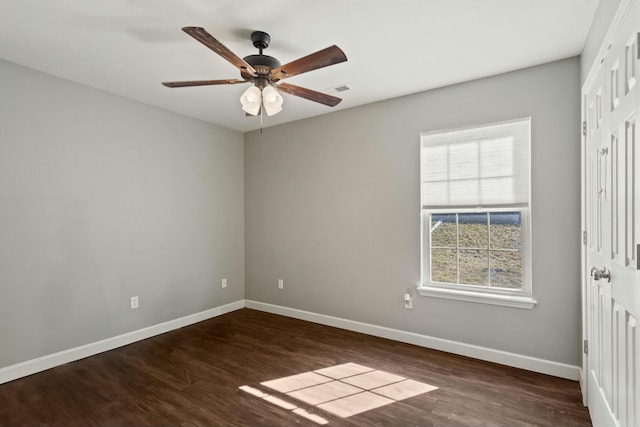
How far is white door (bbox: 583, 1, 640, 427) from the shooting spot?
1.34 m

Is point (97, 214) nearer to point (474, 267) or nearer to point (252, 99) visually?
point (252, 99)

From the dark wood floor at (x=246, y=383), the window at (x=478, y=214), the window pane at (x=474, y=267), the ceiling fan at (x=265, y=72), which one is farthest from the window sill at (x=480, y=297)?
the ceiling fan at (x=265, y=72)

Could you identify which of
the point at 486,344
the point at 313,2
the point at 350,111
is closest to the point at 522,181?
the point at 486,344

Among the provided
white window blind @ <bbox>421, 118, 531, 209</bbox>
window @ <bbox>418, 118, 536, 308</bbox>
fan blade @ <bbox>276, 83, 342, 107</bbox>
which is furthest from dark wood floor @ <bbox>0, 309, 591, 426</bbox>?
fan blade @ <bbox>276, 83, 342, 107</bbox>

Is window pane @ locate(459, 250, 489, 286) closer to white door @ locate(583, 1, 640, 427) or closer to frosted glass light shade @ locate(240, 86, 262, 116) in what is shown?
white door @ locate(583, 1, 640, 427)

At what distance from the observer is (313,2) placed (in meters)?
2.02

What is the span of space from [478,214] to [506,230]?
0.92 feet

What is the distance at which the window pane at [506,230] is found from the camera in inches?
117

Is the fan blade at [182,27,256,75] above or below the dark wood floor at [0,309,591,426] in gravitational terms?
above

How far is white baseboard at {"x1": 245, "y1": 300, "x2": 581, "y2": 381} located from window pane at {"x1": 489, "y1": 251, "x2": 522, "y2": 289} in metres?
0.61

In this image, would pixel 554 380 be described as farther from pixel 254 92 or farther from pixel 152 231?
pixel 152 231

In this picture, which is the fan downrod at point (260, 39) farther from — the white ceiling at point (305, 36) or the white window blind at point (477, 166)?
the white window blind at point (477, 166)

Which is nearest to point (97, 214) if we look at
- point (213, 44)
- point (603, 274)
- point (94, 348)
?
point (94, 348)

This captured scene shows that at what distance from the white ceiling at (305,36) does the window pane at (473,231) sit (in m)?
1.33
